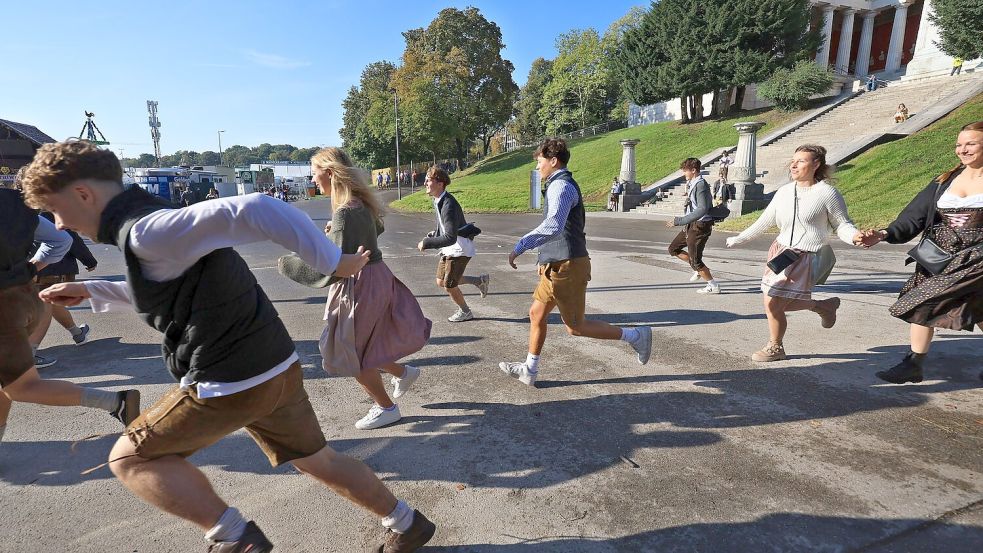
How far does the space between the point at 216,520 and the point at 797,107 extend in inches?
1428

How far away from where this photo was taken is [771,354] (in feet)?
14.5

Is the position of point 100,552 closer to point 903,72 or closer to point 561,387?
point 561,387

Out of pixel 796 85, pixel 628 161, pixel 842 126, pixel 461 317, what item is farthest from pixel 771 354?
pixel 796 85

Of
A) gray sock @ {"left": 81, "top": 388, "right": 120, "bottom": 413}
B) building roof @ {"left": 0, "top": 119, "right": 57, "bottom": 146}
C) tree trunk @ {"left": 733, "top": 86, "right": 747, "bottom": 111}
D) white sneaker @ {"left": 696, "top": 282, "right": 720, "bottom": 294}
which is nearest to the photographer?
gray sock @ {"left": 81, "top": 388, "right": 120, "bottom": 413}

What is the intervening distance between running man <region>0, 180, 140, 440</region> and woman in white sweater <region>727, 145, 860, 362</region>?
4567 mm

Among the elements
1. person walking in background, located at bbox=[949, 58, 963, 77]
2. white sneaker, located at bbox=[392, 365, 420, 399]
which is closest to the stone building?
person walking in background, located at bbox=[949, 58, 963, 77]

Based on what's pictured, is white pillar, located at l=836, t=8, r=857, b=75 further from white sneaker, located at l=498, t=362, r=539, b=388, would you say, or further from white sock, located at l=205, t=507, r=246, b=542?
white sock, located at l=205, t=507, r=246, b=542

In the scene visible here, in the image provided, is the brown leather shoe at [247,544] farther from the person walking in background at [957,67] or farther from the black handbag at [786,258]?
the person walking in background at [957,67]

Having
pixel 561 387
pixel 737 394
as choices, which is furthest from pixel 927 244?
pixel 561 387

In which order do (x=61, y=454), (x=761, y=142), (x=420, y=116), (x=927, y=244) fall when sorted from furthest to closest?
(x=420, y=116)
(x=761, y=142)
(x=927, y=244)
(x=61, y=454)

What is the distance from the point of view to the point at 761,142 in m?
26.8

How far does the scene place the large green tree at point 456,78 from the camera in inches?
1864

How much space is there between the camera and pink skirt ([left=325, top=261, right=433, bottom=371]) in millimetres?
3191

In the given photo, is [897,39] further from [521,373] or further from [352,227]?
[352,227]
